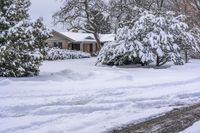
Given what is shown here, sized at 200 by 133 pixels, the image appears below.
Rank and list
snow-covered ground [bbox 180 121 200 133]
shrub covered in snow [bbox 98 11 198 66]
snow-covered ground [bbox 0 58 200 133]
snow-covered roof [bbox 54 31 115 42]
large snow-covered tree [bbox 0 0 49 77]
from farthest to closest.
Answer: snow-covered roof [bbox 54 31 115 42]
shrub covered in snow [bbox 98 11 198 66]
large snow-covered tree [bbox 0 0 49 77]
snow-covered ground [bbox 0 58 200 133]
snow-covered ground [bbox 180 121 200 133]

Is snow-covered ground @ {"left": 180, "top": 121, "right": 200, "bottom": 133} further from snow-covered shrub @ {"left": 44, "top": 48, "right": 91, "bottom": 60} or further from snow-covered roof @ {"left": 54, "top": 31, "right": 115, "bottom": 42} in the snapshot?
snow-covered roof @ {"left": 54, "top": 31, "right": 115, "bottom": 42}

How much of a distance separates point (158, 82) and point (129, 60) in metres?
8.82

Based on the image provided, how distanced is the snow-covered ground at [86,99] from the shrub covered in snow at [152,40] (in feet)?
17.3

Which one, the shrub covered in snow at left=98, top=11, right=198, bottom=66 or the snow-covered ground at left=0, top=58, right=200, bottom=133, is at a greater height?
the shrub covered in snow at left=98, top=11, right=198, bottom=66

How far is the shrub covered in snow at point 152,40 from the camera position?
21.4 meters

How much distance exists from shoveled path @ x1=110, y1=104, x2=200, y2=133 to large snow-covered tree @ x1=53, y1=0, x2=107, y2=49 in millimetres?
32762

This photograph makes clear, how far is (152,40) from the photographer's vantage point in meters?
21.1

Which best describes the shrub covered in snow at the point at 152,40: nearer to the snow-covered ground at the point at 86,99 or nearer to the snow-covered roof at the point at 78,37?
the snow-covered ground at the point at 86,99

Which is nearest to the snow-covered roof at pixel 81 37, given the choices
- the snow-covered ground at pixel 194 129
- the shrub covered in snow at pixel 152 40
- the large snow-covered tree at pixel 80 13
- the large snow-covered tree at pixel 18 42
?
the large snow-covered tree at pixel 80 13

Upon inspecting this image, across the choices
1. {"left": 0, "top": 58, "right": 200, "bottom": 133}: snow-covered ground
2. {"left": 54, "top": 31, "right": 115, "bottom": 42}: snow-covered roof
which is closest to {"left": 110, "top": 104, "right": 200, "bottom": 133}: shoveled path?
{"left": 0, "top": 58, "right": 200, "bottom": 133}: snow-covered ground

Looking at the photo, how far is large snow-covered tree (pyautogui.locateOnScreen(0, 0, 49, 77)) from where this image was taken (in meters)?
15.8

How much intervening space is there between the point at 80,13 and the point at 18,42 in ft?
91.6

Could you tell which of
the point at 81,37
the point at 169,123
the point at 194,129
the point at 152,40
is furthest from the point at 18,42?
the point at 81,37

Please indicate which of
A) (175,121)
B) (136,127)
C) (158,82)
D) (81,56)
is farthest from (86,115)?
(81,56)
